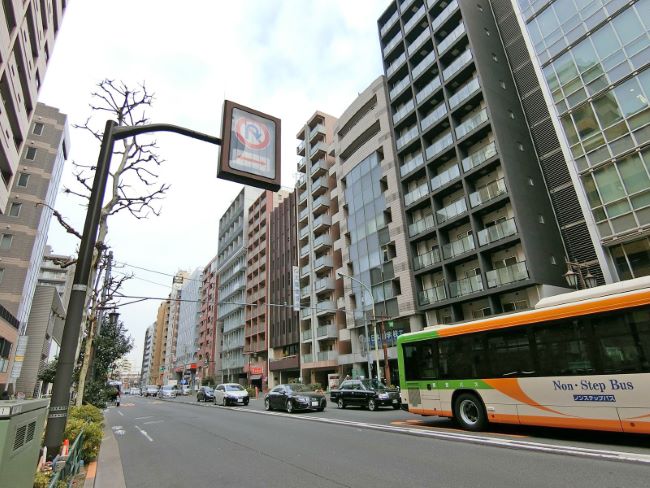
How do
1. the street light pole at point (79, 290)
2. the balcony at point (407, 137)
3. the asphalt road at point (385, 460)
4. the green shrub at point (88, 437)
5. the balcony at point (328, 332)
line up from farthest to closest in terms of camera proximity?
the balcony at point (328, 332) < the balcony at point (407, 137) < the green shrub at point (88, 437) < the asphalt road at point (385, 460) < the street light pole at point (79, 290)

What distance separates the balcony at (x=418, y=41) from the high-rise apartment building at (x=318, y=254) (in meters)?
18.1

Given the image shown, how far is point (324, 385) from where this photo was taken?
45.3 m

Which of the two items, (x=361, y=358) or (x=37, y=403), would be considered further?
(x=361, y=358)

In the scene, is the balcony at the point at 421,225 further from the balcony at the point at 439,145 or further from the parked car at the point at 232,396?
the parked car at the point at 232,396

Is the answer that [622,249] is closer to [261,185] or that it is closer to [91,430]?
[261,185]

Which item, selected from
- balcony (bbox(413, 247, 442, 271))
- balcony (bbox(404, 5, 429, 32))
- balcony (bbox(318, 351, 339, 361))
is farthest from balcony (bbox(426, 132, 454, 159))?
balcony (bbox(318, 351, 339, 361))

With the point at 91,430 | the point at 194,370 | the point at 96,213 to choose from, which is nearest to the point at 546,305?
the point at 96,213

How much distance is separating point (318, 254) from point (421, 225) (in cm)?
1945

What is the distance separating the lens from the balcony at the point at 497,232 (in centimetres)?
2573

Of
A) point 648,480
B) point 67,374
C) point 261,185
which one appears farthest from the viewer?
point 261,185

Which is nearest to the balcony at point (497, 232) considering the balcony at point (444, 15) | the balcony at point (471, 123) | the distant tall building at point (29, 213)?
the balcony at point (471, 123)

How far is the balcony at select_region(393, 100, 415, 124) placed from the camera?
36.3m

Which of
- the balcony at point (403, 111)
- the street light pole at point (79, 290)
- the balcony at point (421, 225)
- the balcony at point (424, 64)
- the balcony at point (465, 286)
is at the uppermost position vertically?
the balcony at point (424, 64)

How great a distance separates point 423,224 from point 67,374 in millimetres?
30508
